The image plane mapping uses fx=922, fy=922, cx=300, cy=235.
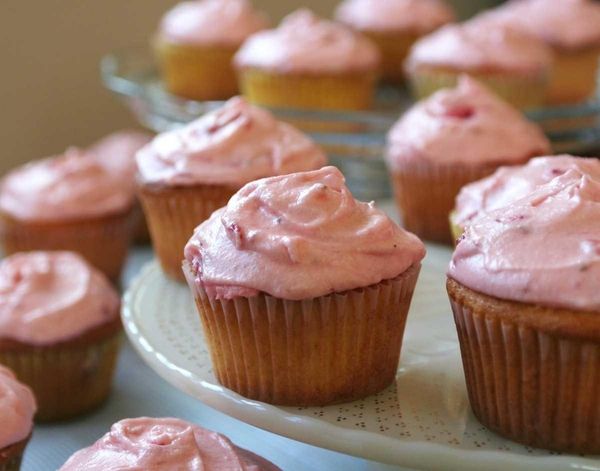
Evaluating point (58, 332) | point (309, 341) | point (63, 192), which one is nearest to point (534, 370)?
point (309, 341)

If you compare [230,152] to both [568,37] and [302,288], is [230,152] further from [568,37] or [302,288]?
[568,37]

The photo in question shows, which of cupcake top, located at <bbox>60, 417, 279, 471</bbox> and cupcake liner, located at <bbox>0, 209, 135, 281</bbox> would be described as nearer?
cupcake top, located at <bbox>60, 417, 279, 471</bbox>

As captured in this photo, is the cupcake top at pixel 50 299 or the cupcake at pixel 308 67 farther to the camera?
the cupcake at pixel 308 67

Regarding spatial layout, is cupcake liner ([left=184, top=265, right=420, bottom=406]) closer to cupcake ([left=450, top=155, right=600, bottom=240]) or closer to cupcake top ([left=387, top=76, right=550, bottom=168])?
cupcake ([left=450, top=155, right=600, bottom=240])

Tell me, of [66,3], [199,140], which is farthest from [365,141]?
[66,3]

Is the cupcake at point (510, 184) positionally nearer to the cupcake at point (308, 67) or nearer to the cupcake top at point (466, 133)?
the cupcake top at point (466, 133)

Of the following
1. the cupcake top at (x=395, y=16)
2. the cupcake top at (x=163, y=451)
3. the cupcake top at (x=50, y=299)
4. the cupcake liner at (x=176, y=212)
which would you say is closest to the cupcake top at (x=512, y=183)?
the cupcake liner at (x=176, y=212)

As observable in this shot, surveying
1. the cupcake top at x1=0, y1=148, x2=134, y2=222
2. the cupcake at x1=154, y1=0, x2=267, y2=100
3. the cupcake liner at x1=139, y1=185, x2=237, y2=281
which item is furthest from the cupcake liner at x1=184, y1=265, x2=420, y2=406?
the cupcake at x1=154, y1=0, x2=267, y2=100
